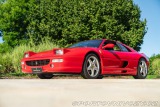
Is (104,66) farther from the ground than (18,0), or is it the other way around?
(18,0)

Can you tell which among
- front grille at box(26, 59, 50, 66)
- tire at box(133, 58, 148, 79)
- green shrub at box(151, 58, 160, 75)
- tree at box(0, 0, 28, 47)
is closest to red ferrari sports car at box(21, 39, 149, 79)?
front grille at box(26, 59, 50, 66)

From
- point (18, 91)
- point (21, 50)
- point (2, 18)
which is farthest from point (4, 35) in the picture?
point (18, 91)

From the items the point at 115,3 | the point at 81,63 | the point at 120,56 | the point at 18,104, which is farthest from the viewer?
the point at 115,3

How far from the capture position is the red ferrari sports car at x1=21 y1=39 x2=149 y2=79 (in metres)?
9.27

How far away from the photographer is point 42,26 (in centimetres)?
4012

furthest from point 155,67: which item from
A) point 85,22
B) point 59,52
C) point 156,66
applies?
point 59,52

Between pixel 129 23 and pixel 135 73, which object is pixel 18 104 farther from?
pixel 129 23

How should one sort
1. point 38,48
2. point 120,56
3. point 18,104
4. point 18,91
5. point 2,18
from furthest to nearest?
point 2,18, point 38,48, point 120,56, point 18,91, point 18,104

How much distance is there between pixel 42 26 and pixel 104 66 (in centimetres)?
3066

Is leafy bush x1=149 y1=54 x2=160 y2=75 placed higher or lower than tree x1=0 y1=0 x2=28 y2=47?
lower

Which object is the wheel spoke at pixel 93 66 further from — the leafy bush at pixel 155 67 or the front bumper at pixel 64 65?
the leafy bush at pixel 155 67

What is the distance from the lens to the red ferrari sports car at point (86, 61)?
927cm

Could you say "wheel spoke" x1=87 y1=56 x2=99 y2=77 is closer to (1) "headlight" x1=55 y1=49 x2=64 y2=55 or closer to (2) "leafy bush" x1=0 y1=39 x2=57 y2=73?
(1) "headlight" x1=55 y1=49 x2=64 y2=55

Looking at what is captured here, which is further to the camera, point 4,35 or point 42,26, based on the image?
point 4,35
